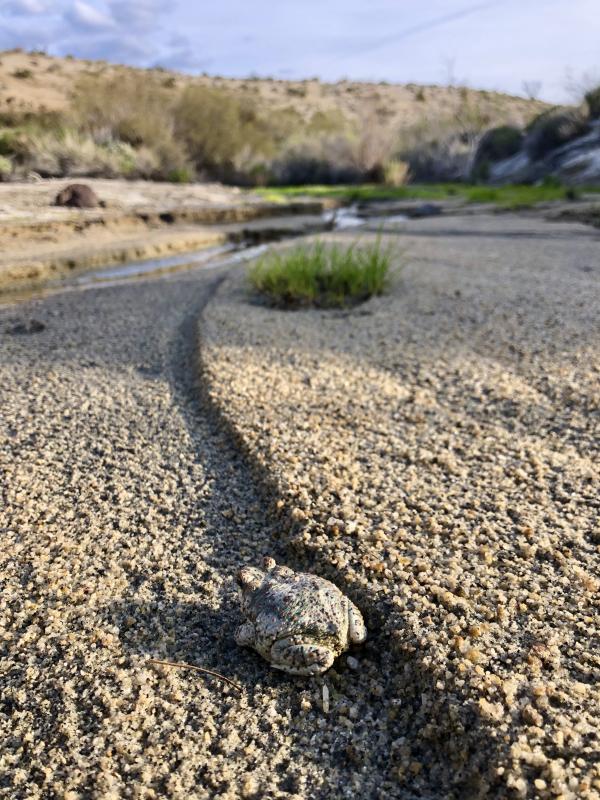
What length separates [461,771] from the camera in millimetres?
1081

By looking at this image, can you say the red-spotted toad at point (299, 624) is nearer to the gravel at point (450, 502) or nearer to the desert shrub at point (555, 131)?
the gravel at point (450, 502)

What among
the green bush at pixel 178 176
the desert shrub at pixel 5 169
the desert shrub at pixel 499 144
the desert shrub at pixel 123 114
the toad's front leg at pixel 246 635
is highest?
the desert shrub at pixel 123 114

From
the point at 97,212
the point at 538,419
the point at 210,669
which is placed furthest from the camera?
the point at 97,212

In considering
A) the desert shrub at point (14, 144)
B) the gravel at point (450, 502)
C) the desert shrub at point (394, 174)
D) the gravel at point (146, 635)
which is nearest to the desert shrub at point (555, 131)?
the desert shrub at point (394, 174)

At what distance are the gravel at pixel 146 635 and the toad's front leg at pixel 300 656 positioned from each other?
0.16 feet

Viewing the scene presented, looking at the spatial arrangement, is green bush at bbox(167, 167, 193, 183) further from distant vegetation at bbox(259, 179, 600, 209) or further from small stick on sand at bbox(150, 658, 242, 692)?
small stick on sand at bbox(150, 658, 242, 692)

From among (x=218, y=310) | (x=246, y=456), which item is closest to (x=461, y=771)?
(x=246, y=456)

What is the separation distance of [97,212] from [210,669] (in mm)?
7733

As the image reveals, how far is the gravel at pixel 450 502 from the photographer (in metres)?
1.13

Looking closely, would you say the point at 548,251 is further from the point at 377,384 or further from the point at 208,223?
the point at 208,223

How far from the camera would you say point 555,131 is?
51.5 ft

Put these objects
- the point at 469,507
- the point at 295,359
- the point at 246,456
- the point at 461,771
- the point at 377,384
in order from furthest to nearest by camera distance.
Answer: the point at 295,359
the point at 377,384
the point at 246,456
the point at 469,507
the point at 461,771

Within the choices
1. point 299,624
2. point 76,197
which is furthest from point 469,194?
point 299,624

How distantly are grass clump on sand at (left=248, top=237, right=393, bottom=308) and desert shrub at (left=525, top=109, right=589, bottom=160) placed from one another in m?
13.9
